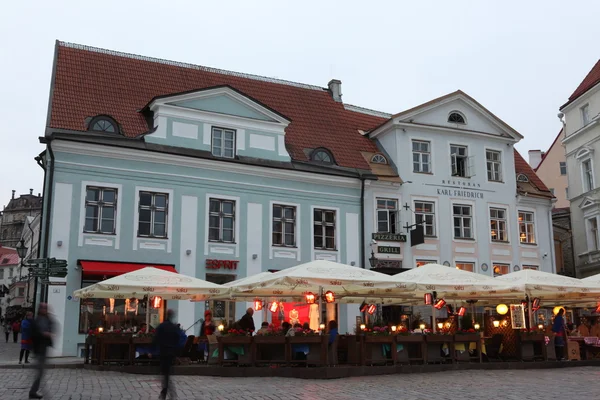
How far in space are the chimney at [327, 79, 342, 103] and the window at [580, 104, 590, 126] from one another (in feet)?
40.5

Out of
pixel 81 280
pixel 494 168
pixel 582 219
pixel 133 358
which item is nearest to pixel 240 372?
pixel 133 358

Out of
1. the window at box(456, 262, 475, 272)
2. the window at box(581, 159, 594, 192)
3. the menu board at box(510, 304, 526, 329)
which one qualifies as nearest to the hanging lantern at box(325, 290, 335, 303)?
the menu board at box(510, 304, 526, 329)

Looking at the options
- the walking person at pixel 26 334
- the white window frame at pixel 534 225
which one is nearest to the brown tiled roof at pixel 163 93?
the white window frame at pixel 534 225

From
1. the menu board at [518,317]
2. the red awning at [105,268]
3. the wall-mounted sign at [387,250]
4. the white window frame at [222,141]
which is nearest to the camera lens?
the menu board at [518,317]

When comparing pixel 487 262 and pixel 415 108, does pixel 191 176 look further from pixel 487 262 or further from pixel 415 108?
pixel 487 262

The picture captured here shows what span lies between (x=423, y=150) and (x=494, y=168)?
3.72 meters

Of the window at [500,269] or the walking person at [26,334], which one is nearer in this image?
the walking person at [26,334]

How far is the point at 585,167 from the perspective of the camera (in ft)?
114

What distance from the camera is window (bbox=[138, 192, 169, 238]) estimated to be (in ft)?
77.7

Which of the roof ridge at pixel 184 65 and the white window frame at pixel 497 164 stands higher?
the roof ridge at pixel 184 65

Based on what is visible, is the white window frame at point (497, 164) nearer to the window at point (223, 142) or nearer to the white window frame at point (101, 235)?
the window at point (223, 142)

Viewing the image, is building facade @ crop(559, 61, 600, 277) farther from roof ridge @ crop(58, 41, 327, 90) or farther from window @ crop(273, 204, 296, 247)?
window @ crop(273, 204, 296, 247)

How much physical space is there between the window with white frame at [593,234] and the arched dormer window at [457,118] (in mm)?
8838

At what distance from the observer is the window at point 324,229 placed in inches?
1054
